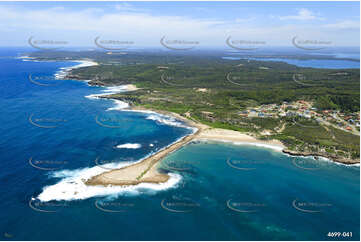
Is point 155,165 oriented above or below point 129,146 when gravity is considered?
below

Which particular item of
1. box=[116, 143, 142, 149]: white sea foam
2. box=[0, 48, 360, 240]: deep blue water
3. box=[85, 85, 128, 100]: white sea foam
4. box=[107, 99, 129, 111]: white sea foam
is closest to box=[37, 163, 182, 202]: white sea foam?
box=[0, 48, 360, 240]: deep blue water

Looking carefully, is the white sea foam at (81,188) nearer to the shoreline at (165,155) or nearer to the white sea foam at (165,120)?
the shoreline at (165,155)

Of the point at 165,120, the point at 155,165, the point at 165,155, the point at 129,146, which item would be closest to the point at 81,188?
the point at 155,165

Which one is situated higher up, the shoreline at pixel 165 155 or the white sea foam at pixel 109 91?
the white sea foam at pixel 109 91

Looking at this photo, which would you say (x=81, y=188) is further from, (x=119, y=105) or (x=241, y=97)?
(x=241, y=97)

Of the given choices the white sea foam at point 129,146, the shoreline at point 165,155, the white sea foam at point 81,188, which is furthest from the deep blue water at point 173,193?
the shoreline at point 165,155

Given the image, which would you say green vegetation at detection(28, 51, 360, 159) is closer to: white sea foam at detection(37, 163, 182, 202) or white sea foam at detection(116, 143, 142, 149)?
white sea foam at detection(116, 143, 142, 149)

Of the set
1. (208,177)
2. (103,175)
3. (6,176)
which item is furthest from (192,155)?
(6,176)
